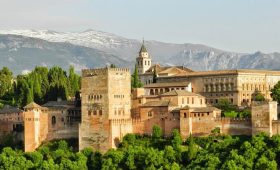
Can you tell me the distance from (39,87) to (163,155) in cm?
2756

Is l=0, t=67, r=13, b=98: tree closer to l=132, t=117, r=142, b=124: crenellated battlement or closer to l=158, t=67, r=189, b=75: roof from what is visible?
l=158, t=67, r=189, b=75: roof

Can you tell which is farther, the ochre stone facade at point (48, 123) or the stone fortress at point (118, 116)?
the ochre stone facade at point (48, 123)

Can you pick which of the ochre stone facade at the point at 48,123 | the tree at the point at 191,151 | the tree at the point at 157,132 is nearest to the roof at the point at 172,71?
the ochre stone facade at the point at 48,123

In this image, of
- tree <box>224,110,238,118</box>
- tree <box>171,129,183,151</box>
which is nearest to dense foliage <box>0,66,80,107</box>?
tree <box>224,110,238,118</box>

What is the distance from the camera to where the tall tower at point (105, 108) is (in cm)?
6197

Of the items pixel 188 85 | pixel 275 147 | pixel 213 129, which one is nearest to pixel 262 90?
pixel 188 85

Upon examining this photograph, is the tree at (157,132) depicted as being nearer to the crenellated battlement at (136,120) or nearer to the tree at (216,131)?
→ the crenellated battlement at (136,120)

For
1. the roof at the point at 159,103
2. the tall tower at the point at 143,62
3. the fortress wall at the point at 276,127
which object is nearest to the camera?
the fortress wall at the point at 276,127

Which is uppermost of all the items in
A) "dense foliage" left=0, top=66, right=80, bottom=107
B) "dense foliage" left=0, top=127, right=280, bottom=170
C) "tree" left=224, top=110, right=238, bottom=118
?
"dense foliage" left=0, top=66, right=80, bottom=107

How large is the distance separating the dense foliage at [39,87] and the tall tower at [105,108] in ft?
48.7

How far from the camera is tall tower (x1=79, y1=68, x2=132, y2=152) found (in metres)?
62.0

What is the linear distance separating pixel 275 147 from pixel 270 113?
3.27 m

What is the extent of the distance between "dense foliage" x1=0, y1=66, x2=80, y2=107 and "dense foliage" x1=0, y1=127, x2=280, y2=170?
47.0ft

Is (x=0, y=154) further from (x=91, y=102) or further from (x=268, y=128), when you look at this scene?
(x=268, y=128)
